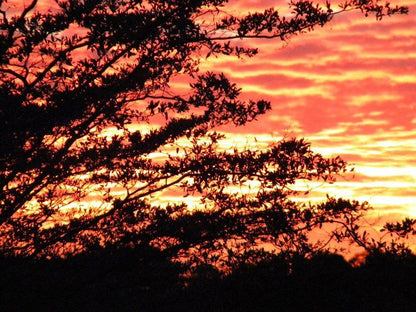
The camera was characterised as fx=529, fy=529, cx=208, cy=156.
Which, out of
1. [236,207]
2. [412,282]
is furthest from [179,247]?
[412,282]

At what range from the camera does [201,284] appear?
499 inches

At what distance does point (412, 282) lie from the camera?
40.2 ft

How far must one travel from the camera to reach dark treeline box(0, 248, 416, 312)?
8.69 meters

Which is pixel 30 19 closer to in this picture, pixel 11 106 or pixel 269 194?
pixel 11 106

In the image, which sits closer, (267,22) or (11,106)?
(11,106)

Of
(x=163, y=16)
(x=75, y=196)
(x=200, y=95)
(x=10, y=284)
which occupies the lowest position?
(x=10, y=284)

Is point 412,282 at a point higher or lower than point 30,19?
lower

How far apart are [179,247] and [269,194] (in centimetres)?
191

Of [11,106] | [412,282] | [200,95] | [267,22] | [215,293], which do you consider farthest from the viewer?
[215,293]

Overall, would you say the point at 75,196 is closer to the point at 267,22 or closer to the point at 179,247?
the point at 179,247

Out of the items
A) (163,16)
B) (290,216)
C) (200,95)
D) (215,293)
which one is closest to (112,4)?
(163,16)

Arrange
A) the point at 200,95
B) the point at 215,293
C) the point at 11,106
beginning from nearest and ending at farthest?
the point at 11,106 < the point at 200,95 < the point at 215,293

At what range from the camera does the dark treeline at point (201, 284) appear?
8.69 m

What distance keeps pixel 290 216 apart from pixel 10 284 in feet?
15.5
